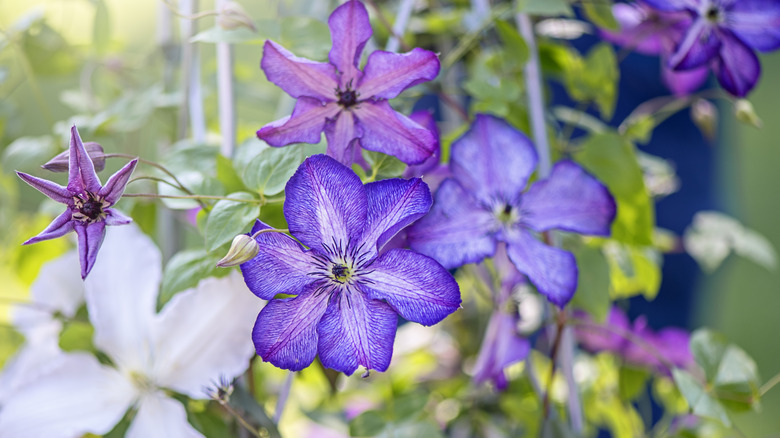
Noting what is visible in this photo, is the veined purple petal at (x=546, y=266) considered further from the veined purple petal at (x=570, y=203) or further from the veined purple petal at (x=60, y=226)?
the veined purple petal at (x=60, y=226)

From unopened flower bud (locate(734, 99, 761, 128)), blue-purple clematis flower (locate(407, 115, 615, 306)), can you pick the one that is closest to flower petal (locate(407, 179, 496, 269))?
blue-purple clematis flower (locate(407, 115, 615, 306))

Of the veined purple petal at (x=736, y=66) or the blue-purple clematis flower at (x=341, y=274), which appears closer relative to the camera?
the blue-purple clematis flower at (x=341, y=274)

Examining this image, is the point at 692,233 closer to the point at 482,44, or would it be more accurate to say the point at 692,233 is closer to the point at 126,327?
the point at 482,44

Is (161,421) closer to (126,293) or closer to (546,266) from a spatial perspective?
(126,293)

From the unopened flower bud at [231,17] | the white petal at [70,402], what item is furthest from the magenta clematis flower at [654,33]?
the white petal at [70,402]

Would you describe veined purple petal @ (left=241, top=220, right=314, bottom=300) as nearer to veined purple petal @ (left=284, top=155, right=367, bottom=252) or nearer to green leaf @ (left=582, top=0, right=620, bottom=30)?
veined purple petal @ (left=284, top=155, right=367, bottom=252)

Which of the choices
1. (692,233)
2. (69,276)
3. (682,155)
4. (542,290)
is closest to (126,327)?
(69,276)
